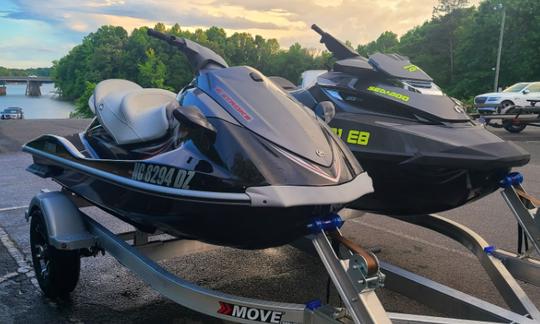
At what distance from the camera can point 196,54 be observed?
3344 mm

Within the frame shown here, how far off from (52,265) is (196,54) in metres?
1.81

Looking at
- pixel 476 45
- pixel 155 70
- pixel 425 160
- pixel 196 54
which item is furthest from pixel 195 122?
pixel 476 45

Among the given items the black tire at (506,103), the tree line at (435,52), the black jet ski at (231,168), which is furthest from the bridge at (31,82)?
the black jet ski at (231,168)

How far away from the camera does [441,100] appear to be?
3.77 meters

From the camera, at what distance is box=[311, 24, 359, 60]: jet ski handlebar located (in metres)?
4.34

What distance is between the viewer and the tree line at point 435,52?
44.7 metres

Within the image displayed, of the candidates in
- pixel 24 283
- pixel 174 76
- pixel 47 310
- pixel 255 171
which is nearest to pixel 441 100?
pixel 255 171

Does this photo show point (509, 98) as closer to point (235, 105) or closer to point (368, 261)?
point (235, 105)

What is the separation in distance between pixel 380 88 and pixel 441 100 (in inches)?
17.4

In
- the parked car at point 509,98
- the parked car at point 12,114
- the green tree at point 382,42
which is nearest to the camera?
the parked car at point 509,98

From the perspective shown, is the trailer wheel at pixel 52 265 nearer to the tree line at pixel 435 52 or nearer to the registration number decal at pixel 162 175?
the registration number decal at pixel 162 175

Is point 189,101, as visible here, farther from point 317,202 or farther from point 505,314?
point 505,314

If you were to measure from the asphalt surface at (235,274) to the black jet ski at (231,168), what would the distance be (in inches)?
37.0

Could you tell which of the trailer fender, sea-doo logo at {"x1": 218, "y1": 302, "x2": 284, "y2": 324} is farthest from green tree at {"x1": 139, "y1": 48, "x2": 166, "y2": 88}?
sea-doo logo at {"x1": 218, "y1": 302, "x2": 284, "y2": 324}
